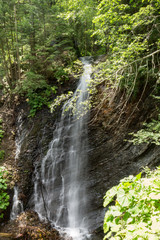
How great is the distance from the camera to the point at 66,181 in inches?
259

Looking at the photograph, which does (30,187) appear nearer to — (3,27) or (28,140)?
(28,140)

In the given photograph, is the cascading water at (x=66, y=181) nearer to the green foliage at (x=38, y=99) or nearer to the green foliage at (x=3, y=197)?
the green foliage at (x=3, y=197)

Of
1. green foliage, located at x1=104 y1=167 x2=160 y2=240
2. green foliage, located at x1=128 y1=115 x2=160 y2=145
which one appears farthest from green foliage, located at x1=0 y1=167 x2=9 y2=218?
green foliage, located at x1=104 y1=167 x2=160 y2=240

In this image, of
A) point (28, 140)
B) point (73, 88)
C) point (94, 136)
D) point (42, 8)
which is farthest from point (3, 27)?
point (94, 136)

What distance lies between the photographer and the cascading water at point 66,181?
19.2 feet

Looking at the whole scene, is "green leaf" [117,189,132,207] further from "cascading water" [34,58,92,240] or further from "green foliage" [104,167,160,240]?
"cascading water" [34,58,92,240]

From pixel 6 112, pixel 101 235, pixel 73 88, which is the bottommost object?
pixel 101 235

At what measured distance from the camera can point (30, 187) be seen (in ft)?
22.6

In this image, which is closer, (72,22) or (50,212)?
(50,212)

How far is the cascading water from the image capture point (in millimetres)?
5855

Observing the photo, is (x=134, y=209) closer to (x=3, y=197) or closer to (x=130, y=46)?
(x=130, y=46)

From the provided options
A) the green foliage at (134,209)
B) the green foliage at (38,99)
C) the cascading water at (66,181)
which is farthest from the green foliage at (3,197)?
the green foliage at (134,209)

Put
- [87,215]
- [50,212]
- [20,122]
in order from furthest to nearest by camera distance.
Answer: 1. [20,122]
2. [50,212]
3. [87,215]

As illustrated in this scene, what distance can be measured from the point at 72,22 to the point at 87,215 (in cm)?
1333
